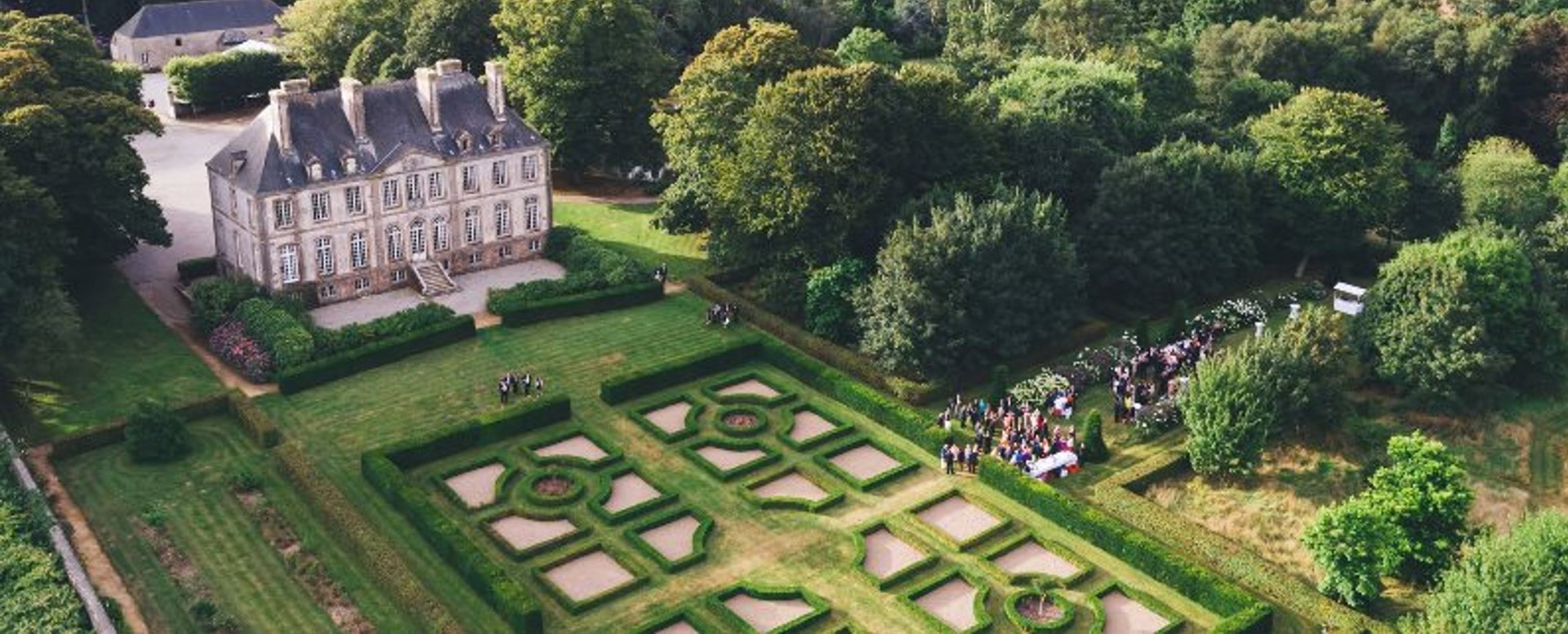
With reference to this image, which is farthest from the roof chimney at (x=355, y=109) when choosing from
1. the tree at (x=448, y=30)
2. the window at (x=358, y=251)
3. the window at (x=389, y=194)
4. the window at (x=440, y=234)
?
the tree at (x=448, y=30)

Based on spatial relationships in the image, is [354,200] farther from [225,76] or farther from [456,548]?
[225,76]

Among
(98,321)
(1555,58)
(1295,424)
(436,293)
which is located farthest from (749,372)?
(1555,58)

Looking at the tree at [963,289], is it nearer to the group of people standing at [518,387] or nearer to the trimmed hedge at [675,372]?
the trimmed hedge at [675,372]

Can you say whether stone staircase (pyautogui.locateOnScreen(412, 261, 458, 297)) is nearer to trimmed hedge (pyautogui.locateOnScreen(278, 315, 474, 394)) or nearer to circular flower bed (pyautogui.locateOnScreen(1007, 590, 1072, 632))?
trimmed hedge (pyautogui.locateOnScreen(278, 315, 474, 394))

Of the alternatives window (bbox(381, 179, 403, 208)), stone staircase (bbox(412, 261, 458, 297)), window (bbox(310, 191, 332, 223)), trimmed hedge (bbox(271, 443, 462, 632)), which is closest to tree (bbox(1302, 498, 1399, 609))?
trimmed hedge (bbox(271, 443, 462, 632))

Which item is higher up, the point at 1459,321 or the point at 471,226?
the point at 1459,321

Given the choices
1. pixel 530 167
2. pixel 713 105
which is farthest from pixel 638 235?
pixel 713 105
